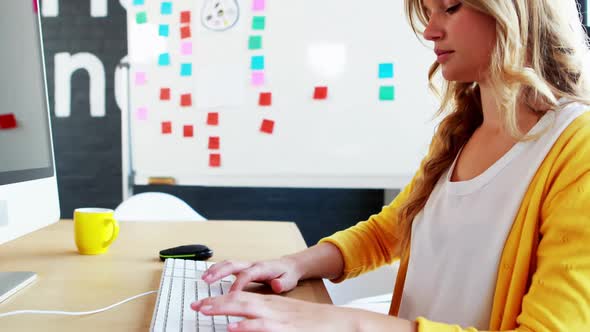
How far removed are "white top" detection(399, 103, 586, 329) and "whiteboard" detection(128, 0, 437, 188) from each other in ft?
4.34

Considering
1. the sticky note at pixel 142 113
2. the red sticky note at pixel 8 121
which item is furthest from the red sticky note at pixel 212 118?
the red sticky note at pixel 8 121

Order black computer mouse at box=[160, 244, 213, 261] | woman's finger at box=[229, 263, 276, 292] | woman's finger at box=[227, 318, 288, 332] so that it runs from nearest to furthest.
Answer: woman's finger at box=[227, 318, 288, 332] < woman's finger at box=[229, 263, 276, 292] < black computer mouse at box=[160, 244, 213, 261]

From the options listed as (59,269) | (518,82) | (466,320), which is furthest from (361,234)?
(59,269)

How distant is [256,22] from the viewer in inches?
84.6

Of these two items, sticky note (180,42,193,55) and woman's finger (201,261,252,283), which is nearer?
Result: woman's finger (201,261,252,283)

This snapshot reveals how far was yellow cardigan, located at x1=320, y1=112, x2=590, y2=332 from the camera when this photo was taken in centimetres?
52

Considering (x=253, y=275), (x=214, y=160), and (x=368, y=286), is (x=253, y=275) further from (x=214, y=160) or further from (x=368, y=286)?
(x=214, y=160)

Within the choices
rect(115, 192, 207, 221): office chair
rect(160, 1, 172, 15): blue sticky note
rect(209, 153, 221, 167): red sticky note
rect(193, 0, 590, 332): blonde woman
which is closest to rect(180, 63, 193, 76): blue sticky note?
rect(160, 1, 172, 15): blue sticky note

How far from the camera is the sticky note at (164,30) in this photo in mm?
2141

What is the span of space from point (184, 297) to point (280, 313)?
16 cm

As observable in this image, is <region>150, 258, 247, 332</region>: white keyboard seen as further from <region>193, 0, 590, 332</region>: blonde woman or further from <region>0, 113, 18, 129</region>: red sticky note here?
<region>0, 113, 18, 129</region>: red sticky note

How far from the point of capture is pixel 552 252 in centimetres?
57

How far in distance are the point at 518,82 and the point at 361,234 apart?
0.38m

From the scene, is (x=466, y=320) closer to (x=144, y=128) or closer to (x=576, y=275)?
(x=576, y=275)
